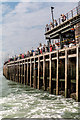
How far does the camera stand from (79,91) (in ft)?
46.2

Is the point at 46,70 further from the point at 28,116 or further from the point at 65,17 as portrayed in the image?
the point at 28,116

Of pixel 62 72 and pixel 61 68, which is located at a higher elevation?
pixel 61 68

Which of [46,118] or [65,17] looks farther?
[65,17]

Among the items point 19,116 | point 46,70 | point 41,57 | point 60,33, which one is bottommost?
point 19,116

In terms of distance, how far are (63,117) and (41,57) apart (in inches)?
528

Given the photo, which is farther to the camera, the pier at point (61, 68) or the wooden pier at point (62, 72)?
the pier at point (61, 68)

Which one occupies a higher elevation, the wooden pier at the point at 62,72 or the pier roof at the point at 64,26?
the pier roof at the point at 64,26

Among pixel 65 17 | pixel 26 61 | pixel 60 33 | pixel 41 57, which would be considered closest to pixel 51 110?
pixel 41 57

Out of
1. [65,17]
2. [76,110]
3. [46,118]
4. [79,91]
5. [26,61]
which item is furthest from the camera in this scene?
[26,61]

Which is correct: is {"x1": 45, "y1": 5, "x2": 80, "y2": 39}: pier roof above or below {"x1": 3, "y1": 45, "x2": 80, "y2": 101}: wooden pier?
above

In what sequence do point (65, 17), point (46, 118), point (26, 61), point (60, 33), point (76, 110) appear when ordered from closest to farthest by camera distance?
point (46, 118) → point (76, 110) → point (65, 17) → point (60, 33) → point (26, 61)

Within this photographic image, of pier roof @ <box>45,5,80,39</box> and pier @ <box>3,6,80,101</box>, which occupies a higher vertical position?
pier roof @ <box>45,5,80,39</box>

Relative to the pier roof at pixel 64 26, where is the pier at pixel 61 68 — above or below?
below

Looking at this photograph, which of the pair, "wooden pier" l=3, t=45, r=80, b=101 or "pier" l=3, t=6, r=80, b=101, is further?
"pier" l=3, t=6, r=80, b=101
